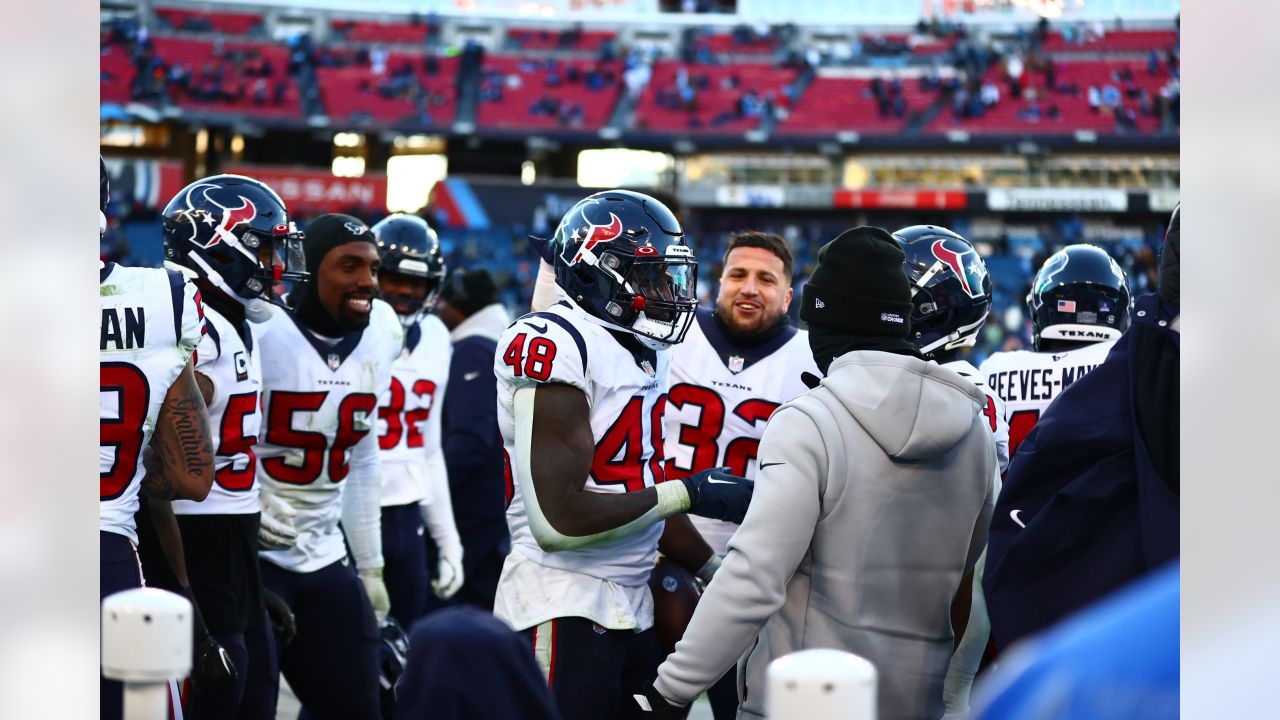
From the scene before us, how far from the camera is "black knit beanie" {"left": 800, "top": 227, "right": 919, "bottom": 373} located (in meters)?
3.00

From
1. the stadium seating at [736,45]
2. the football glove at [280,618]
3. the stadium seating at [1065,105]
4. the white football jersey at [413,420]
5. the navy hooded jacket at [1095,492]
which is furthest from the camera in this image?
the stadium seating at [736,45]

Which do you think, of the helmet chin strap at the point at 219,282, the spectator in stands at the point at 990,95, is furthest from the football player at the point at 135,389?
the spectator in stands at the point at 990,95

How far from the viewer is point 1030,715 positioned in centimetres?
117

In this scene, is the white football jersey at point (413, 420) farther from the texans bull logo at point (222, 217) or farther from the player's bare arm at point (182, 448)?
the player's bare arm at point (182, 448)

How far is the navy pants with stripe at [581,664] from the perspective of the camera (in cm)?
345

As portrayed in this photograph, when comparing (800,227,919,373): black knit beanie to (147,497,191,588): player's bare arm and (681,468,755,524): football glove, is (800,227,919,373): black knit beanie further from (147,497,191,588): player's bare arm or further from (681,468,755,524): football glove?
(147,497,191,588): player's bare arm

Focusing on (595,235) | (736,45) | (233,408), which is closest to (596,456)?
(595,235)

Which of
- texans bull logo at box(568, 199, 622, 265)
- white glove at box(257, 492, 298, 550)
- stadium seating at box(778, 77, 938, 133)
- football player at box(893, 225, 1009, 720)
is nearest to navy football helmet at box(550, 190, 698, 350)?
texans bull logo at box(568, 199, 622, 265)

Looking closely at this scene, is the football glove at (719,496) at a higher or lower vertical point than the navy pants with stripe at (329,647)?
higher

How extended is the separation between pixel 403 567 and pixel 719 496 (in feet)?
10.1

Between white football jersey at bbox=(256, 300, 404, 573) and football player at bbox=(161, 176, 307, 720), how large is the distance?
12cm

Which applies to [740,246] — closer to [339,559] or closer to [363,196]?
[339,559]

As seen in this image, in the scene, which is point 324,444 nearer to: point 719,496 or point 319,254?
point 319,254
